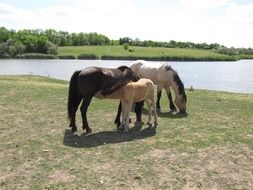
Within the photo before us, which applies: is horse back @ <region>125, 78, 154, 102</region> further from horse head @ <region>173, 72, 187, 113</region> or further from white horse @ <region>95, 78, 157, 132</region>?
horse head @ <region>173, 72, 187, 113</region>

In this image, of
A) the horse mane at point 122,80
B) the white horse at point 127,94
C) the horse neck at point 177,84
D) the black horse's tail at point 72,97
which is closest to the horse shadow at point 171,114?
the horse neck at point 177,84

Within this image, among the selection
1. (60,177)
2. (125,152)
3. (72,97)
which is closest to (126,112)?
(72,97)

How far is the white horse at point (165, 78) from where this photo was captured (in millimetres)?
11227

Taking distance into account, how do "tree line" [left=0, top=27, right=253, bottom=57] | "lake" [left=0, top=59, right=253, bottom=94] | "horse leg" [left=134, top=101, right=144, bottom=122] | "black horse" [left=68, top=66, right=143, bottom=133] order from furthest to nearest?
1. "tree line" [left=0, top=27, right=253, bottom=57]
2. "lake" [left=0, top=59, right=253, bottom=94]
3. "horse leg" [left=134, top=101, right=144, bottom=122]
4. "black horse" [left=68, top=66, right=143, bottom=133]

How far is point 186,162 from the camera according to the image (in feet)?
20.4

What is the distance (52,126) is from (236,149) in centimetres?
464

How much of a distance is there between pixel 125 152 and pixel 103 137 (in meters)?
1.27

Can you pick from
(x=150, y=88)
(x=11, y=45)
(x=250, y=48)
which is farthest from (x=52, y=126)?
(x=250, y=48)

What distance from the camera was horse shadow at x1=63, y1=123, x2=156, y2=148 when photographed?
7351 mm

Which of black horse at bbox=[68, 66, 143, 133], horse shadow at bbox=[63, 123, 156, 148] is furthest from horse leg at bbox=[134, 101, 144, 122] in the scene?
black horse at bbox=[68, 66, 143, 133]

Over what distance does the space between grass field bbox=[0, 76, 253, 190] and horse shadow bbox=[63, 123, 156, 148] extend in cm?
2

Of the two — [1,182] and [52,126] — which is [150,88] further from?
[1,182]

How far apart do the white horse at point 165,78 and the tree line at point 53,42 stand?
223 ft

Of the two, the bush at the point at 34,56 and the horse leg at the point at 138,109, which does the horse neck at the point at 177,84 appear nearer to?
the horse leg at the point at 138,109
